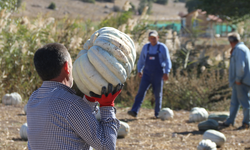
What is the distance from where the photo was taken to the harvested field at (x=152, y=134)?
15.6 ft

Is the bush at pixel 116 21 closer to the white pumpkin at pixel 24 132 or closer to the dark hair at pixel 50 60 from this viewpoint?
the white pumpkin at pixel 24 132

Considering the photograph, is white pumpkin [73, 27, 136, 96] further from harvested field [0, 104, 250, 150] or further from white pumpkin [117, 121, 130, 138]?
white pumpkin [117, 121, 130, 138]

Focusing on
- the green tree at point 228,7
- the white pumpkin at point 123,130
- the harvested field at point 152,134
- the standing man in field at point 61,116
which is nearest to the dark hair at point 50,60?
the standing man in field at point 61,116

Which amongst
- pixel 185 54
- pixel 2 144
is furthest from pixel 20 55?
pixel 185 54

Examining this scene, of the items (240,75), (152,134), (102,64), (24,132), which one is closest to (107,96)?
(102,64)

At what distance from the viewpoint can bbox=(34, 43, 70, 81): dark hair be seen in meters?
2.02

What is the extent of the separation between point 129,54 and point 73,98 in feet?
1.72

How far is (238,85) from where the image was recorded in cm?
601

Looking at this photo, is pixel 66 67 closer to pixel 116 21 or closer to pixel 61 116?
pixel 61 116

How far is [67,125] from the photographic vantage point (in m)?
1.96

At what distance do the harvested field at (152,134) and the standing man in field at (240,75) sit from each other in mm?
475

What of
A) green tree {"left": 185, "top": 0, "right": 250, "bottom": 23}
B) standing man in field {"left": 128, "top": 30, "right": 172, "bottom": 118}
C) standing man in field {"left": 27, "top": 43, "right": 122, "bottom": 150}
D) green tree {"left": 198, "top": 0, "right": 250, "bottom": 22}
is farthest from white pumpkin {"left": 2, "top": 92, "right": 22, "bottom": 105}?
green tree {"left": 198, "top": 0, "right": 250, "bottom": 22}

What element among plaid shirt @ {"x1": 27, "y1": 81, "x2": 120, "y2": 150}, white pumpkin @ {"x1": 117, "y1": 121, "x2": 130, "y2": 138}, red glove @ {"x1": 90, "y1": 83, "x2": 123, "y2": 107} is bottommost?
white pumpkin @ {"x1": 117, "y1": 121, "x2": 130, "y2": 138}

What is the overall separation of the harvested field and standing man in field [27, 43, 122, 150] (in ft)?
8.01
